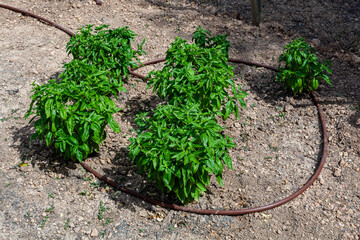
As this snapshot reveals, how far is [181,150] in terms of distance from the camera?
378 cm

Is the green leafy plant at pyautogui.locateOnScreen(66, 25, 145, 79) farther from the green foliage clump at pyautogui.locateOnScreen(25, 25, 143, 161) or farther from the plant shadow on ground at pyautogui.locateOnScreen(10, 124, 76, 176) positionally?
the plant shadow on ground at pyautogui.locateOnScreen(10, 124, 76, 176)

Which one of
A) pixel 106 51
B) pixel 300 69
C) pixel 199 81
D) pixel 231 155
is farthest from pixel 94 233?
pixel 300 69

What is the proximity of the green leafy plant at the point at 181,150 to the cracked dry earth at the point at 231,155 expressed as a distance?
55 centimetres

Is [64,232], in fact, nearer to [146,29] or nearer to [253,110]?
[253,110]

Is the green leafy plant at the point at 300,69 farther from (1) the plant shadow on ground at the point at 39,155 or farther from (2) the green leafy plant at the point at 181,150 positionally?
(1) the plant shadow on ground at the point at 39,155

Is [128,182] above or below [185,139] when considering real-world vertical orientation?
below

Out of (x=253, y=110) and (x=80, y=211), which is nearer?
(x=80, y=211)

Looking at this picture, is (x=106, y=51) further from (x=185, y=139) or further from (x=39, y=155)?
(x=185, y=139)

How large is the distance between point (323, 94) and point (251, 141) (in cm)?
157

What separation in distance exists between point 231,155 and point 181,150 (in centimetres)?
141

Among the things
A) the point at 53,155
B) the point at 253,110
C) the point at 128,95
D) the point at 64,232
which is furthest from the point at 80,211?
the point at 253,110

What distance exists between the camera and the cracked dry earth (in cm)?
421

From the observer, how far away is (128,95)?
592 cm

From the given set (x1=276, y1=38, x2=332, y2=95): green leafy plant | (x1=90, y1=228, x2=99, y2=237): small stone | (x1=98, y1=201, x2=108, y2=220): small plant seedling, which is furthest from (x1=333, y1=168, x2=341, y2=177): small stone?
(x1=90, y1=228, x2=99, y2=237): small stone
